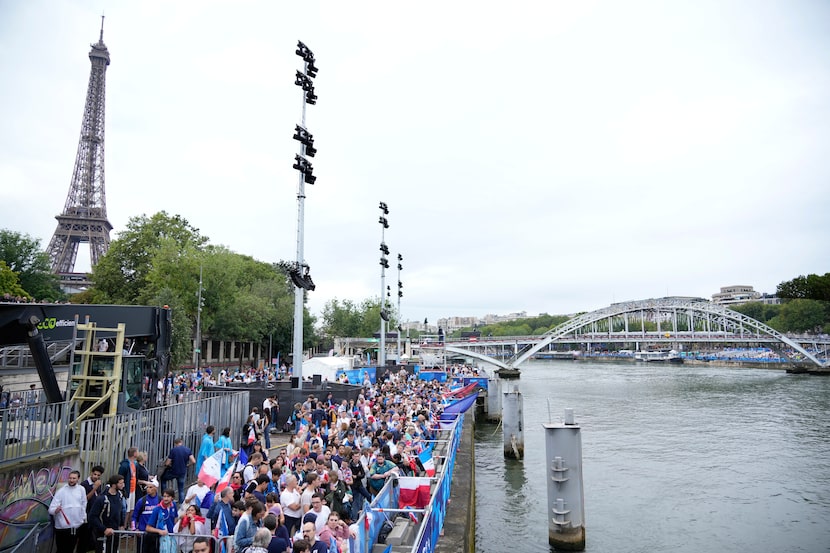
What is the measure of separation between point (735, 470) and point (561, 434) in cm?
1521

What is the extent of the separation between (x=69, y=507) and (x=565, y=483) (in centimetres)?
1016

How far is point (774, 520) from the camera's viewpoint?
16875 mm

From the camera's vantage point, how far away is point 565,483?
1272 centimetres

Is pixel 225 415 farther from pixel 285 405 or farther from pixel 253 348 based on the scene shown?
pixel 253 348

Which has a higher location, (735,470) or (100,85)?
(100,85)

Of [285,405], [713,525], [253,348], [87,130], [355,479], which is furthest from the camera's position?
[87,130]

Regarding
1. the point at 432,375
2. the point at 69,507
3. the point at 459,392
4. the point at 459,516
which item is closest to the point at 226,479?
the point at 69,507

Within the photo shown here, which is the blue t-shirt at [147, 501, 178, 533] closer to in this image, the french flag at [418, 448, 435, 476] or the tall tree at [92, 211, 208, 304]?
the french flag at [418, 448, 435, 476]

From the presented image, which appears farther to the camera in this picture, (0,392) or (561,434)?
(0,392)

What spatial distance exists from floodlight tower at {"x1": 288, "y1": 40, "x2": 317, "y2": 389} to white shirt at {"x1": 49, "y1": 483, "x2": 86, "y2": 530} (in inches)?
453

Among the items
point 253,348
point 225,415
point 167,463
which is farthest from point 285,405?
point 253,348

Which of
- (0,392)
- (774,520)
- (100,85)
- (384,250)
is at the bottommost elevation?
(774,520)

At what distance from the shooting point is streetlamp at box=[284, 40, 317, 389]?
19672mm

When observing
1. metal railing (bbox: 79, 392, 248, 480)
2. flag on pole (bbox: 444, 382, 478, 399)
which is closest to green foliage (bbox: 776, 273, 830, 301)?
flag on pole (bbox: 444, 382, 478, 399)
